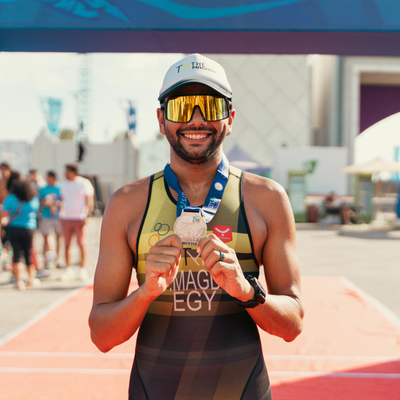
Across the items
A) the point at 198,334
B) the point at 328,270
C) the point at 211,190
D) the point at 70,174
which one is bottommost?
the point at 328,270

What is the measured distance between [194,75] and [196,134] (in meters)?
0.22

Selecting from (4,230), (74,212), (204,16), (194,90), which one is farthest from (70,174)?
(194,90)

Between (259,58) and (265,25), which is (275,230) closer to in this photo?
(265,25)

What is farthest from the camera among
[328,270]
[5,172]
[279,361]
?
[328,270]

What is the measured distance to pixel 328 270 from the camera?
28.4 feet

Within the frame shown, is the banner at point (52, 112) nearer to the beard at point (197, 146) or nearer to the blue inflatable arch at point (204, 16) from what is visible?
the blue inflatable arch at point (204, 16)

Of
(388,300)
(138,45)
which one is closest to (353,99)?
(388,300)

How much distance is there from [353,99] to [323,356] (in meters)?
20.4

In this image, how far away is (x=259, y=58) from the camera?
25.4 metres

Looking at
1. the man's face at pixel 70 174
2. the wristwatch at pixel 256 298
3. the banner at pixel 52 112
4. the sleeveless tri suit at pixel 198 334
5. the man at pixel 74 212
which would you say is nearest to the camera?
the wristwatch at pixel 256 298

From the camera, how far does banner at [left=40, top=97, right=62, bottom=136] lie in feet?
83.8

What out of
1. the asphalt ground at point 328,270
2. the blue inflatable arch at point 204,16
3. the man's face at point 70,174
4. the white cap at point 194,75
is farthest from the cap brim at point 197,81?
the man's face at point 70,174

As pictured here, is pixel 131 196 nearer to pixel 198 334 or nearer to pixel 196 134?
pixel 196 134

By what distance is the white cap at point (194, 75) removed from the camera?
1.56m
